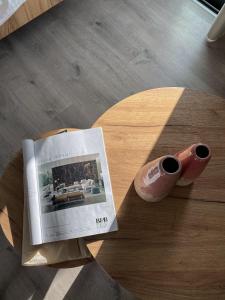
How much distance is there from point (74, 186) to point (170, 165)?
0.28m

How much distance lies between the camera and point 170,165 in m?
0.75

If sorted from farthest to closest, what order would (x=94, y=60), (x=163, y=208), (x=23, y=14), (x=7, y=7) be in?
(x=94, y=60), (x=23, y=14), (x=7, y=7), (x=163, y=208)

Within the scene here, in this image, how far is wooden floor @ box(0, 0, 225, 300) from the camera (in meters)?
1.56

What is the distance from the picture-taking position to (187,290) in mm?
814

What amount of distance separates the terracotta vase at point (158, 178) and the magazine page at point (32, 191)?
0.90 ft

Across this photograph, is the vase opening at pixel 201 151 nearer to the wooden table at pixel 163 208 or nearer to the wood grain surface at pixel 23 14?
the wooden table at pixel 163 208

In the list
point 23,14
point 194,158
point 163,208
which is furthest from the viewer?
point 23,14

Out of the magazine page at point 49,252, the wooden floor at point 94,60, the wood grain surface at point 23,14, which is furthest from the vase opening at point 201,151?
the wood grain surface at point 23,14

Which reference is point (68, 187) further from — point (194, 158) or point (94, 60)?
point (94, 60)

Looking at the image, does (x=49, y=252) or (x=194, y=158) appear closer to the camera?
(x=194, y=158)

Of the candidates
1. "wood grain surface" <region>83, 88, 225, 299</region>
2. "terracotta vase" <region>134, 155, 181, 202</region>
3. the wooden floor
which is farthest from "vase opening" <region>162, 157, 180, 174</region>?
the wooden floor

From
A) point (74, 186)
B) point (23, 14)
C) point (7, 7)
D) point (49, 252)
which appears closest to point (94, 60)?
point (23, 14)

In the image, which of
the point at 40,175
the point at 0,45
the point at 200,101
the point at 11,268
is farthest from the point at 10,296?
the point at 0,45

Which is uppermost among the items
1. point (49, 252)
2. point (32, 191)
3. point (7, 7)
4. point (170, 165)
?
point (7, 7)
